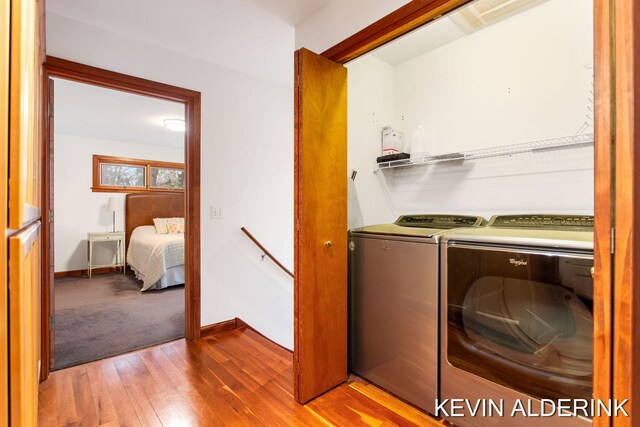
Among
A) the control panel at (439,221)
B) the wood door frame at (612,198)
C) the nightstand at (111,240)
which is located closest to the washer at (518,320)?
the control panel at (439,221)

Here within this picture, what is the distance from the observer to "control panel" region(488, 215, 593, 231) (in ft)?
4.73

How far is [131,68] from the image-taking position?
2.24m

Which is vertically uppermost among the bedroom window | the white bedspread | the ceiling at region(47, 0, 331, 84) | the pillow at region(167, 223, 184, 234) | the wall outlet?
the ceiling at region(47, 0, 331, 84)

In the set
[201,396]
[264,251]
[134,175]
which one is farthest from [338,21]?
[134,175]

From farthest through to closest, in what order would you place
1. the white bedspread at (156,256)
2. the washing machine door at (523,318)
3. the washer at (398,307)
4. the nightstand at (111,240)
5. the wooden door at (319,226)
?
the nightstand at (111,240)
the white bedspread at (156,256)
the wooden door at (319,226)
the washer at (398,307)
the washing machine door at (523,318)

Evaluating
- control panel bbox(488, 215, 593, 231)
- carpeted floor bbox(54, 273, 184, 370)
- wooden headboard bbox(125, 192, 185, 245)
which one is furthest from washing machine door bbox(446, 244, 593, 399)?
wooden headboard bbox(125, 192, 185, 245)

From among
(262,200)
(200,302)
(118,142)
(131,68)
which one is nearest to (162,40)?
(131,68)

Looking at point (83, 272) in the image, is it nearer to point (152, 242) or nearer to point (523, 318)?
point (152, 242)

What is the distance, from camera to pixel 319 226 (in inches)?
68.0

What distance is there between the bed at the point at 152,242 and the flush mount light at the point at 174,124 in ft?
5.48

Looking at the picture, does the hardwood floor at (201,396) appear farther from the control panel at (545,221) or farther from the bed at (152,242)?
the bed at (152,242)

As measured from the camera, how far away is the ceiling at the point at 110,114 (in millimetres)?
3322

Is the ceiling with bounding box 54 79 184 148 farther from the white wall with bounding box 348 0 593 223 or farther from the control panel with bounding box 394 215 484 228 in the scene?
the control panel with bounding box 394 215 484 228

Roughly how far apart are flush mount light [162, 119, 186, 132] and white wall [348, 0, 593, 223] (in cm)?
302
